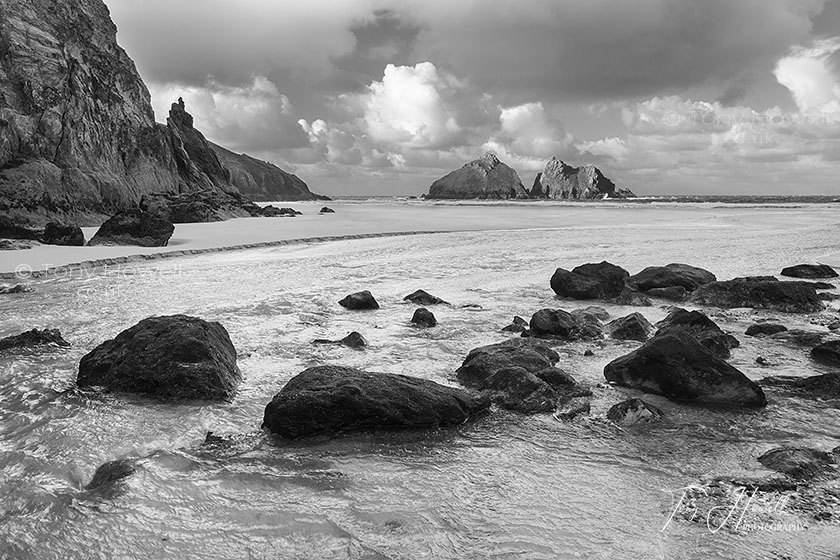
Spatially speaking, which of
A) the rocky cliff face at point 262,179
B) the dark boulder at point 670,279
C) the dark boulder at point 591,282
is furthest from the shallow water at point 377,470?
the rocky cliff face at point 262,179

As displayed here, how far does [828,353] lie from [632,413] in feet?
10.1

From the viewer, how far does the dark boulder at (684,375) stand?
4.81 m

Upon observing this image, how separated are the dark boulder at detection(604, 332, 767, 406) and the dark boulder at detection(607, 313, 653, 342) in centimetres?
168

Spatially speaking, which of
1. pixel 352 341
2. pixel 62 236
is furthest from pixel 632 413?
pixel 62 236

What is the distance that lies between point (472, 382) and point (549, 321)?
2.12 m

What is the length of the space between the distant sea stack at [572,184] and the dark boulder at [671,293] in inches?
4312

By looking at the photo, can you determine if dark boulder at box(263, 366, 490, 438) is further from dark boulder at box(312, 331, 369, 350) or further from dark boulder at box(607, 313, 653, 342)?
dark boulder at box(607, 313, 653, 342)

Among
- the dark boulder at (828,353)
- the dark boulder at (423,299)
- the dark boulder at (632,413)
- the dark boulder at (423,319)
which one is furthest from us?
the dark boulder at (423,299)

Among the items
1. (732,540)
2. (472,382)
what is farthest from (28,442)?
(732,540)

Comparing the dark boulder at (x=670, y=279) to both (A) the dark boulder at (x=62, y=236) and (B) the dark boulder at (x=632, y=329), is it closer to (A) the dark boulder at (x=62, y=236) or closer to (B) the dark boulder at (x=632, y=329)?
(B) the dark boulder at (x=632, y=329)

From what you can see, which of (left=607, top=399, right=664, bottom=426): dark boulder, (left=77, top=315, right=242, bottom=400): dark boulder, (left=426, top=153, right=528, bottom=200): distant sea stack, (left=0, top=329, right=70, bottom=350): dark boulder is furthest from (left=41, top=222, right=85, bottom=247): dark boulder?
(left=426, top=153, right=528, bottom=200): distant sea stack

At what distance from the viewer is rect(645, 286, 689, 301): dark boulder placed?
978cm

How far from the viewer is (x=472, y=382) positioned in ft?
17.8

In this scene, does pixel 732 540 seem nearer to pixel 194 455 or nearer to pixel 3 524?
pixel 194 455
